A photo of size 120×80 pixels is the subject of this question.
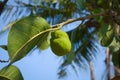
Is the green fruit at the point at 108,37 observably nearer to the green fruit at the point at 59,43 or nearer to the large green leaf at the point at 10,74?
the green fruit at the point at 59,43

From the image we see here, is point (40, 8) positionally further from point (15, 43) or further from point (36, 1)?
point (15, 43)

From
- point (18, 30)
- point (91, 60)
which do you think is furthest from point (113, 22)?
point (91, 60)

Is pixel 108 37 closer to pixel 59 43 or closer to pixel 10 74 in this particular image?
pixel 59 43

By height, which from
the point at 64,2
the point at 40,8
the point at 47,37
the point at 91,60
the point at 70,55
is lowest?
the point at 91,60

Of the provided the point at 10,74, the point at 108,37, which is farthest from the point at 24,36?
the point at 108,37

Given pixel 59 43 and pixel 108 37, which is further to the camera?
→ pixel 108 37

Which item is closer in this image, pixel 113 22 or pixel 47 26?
pixel 47 26

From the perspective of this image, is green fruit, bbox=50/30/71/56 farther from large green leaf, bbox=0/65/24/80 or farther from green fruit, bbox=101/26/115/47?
green fruit, bbox=101/26/115/47
